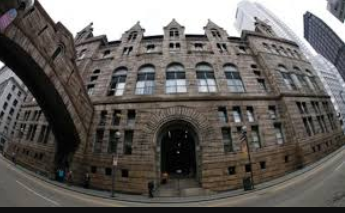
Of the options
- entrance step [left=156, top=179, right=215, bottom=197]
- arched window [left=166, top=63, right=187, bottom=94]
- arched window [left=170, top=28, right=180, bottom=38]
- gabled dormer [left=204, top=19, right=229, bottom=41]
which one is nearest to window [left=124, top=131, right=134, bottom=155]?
entrance step [left=156, top=179, right=215, bottom=197]

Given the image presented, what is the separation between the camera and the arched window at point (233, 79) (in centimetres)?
2038

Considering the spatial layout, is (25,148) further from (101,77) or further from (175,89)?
(175,89)

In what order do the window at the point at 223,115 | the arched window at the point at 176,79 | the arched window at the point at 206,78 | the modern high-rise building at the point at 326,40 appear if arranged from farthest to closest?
1. the modern high-rise building at the point at 326,40
2. the arched window at the point at 206,78
3. the arched window at the point at 176,79
4. the window at the point at 223,115

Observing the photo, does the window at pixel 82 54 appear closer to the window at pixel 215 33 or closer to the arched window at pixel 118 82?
the arched window at pixel 118 82

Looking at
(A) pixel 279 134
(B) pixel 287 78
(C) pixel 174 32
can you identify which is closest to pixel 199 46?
(C) pixel 174 32

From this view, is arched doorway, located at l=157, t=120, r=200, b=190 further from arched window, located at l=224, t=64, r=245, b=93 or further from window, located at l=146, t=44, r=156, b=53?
window, located at l=146, t=44, r=156, b=53

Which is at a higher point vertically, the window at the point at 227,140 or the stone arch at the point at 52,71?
the stone arch at the point at 52,71

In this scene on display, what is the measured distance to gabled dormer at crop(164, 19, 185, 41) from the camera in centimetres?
2472

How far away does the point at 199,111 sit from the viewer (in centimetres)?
1778

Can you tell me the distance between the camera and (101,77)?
21.8 metres

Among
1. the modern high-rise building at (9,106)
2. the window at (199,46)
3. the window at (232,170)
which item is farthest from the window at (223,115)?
the modern high-rise building at (9,106)

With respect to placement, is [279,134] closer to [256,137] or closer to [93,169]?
[256,137]

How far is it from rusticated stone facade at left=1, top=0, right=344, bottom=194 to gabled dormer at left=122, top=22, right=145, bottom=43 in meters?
0.23

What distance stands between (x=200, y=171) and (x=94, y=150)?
463 inches
